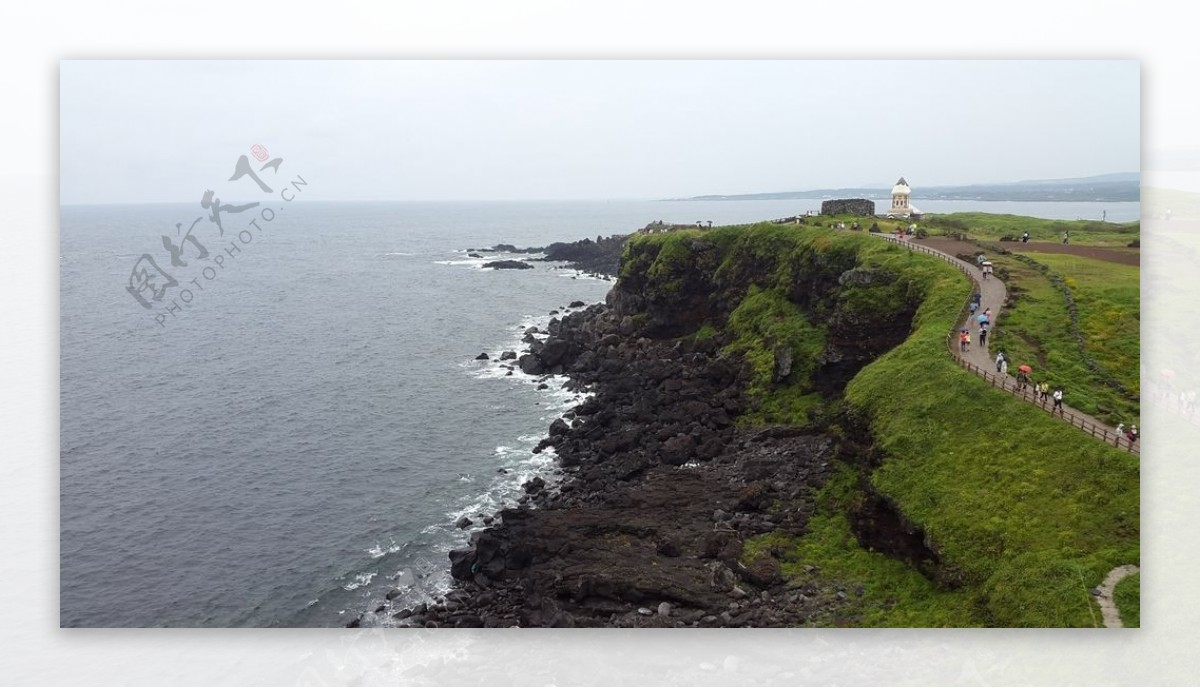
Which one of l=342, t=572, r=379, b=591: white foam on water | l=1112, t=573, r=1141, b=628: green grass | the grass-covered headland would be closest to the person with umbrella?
the grass-covered headland

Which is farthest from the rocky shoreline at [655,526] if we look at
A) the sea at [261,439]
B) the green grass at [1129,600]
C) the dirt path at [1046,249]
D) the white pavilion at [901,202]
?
the white pavilion at [901,202]

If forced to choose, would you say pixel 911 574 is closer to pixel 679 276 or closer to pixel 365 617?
pixel 365 617

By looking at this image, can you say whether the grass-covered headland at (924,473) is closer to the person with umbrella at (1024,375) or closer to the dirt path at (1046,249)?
the person with umbrella at (1024,375)

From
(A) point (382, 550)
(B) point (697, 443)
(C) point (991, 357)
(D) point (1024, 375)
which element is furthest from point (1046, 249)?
(A) point (382, 550)

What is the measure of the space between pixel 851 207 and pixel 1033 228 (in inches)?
400

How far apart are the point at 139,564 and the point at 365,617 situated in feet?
24.3

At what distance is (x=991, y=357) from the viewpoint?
25109mm

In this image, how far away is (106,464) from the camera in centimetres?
2864

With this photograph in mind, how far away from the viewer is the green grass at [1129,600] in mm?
16109

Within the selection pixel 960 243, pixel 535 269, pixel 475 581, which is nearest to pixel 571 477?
pixel 475 581

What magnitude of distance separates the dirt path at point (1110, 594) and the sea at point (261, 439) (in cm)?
1154

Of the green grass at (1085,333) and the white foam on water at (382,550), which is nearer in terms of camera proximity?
the green grass at (1085,333)

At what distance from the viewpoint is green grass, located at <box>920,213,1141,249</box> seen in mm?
35688

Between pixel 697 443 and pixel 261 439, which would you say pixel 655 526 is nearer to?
pixel 697 443
